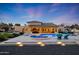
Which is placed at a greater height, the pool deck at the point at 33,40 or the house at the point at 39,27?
the house at the point at 39,27

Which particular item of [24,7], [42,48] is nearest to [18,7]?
[24,7]

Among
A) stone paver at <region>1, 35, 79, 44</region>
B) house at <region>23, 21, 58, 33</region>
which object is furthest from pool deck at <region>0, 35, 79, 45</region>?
house at <region>23, 21, 58, 33</region>

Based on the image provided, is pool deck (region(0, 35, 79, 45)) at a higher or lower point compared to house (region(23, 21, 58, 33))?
lower

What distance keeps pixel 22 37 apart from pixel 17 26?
17 centimetres

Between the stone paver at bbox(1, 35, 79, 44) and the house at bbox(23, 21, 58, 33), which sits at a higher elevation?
the house at bbox(23, 21, 58, 33)

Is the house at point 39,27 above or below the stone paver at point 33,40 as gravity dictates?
above

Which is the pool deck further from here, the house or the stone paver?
the house

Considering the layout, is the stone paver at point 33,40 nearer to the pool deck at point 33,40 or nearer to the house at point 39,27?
the pool deck at point 33,40

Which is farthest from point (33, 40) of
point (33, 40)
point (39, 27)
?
point (39, 27)

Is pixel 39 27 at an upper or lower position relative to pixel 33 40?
upper

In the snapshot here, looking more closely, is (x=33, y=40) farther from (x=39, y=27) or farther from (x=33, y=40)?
(x=39, y=27)

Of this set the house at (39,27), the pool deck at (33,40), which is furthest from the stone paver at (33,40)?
the house at (39,27)

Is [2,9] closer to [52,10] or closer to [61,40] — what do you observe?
[52,10]

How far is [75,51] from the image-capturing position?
134 inches
